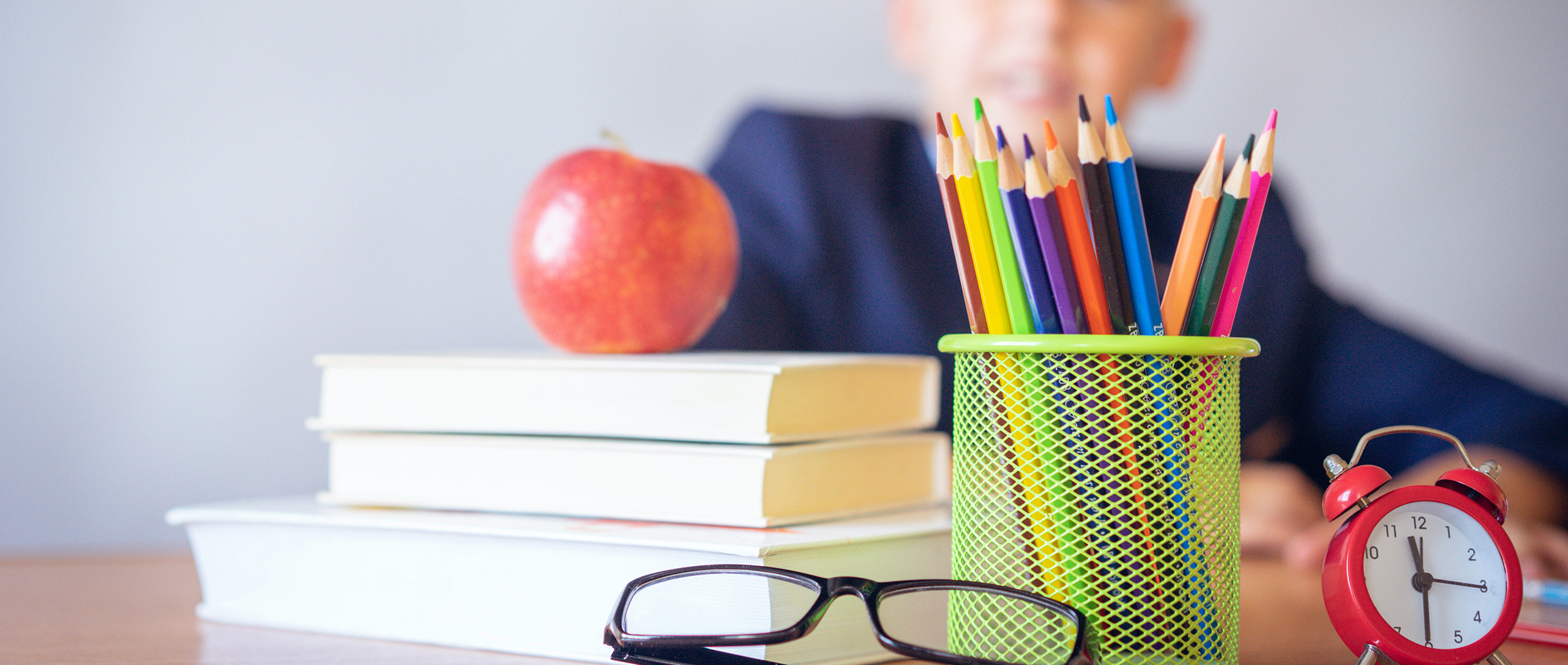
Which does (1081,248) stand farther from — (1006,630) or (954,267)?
(954,267)

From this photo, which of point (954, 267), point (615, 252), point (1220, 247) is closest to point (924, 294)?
point (954, 267)

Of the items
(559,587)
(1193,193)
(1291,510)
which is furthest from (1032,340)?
(1291,510)

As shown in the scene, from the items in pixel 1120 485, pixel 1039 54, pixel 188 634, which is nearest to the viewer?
pixel 1120 485

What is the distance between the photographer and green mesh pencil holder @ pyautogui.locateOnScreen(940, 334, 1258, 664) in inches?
10.9

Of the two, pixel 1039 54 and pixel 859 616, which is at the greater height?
pixel 1039 54

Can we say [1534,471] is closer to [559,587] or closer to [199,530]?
[559,587]

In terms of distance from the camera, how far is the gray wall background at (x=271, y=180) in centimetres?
85

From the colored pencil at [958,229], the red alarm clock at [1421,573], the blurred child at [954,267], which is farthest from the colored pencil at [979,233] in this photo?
the blurred child at [954,267]

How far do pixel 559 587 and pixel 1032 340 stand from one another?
7.3 inches

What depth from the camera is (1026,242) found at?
0.28m

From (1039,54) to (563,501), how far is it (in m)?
0.70

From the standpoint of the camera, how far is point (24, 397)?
0.84m

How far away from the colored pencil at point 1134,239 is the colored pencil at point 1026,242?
0.02m

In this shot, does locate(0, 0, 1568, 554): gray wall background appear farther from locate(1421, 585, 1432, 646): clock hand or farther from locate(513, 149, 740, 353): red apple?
locate(1421, 585, 1432, 646): clock hand
